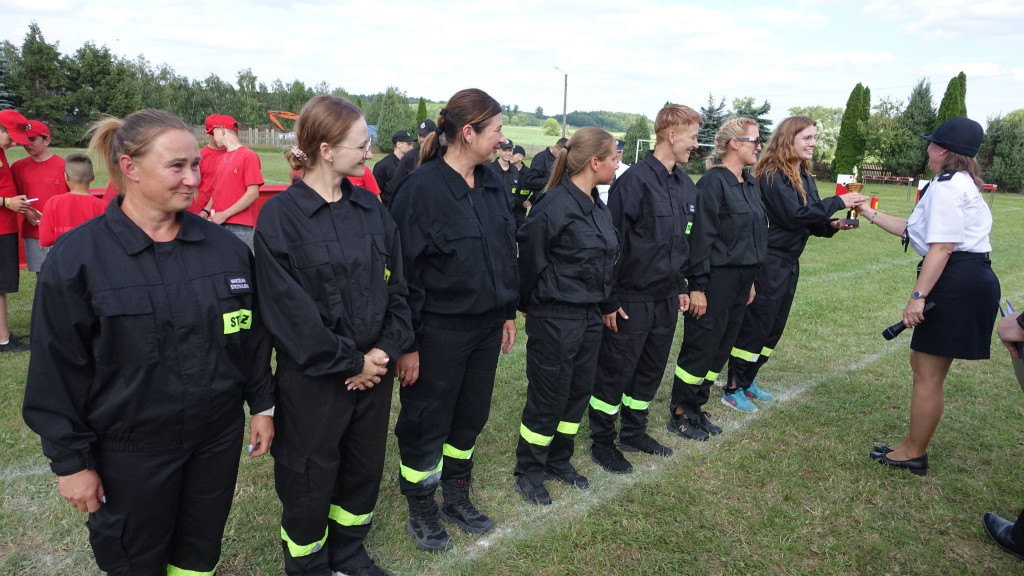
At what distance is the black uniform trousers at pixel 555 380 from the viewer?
3383 mm

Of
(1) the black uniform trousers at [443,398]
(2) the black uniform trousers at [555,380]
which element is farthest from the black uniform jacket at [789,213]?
(1) the black uniform trousers at [443,398]

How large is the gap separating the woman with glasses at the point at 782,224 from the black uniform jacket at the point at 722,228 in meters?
0.49

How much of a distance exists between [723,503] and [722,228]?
6.09 feet

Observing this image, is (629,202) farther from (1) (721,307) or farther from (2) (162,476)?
(2) (162,476)

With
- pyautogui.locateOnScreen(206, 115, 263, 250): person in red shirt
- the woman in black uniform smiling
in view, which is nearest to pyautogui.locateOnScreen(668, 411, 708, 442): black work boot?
the woman in black uniform smiling

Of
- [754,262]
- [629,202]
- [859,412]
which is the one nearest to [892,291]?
[859,412]

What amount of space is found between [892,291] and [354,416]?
9501mm

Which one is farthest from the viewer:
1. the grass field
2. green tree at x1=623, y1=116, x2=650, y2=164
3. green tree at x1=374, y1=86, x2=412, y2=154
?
green tree at x1=374, y1=86, x2=412, y2=154

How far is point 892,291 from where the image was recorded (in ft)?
30.8

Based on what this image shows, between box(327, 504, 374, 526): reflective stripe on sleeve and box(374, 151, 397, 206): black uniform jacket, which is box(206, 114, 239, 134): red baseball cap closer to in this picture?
box(374, 151, 397, 206): black uniform jacket

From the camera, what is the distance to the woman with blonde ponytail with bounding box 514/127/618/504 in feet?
11.0

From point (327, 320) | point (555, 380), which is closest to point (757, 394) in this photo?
point (555, 380)

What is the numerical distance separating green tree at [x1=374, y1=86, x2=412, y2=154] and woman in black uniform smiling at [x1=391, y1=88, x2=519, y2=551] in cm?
5118

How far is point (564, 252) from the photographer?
3363 millimetres
